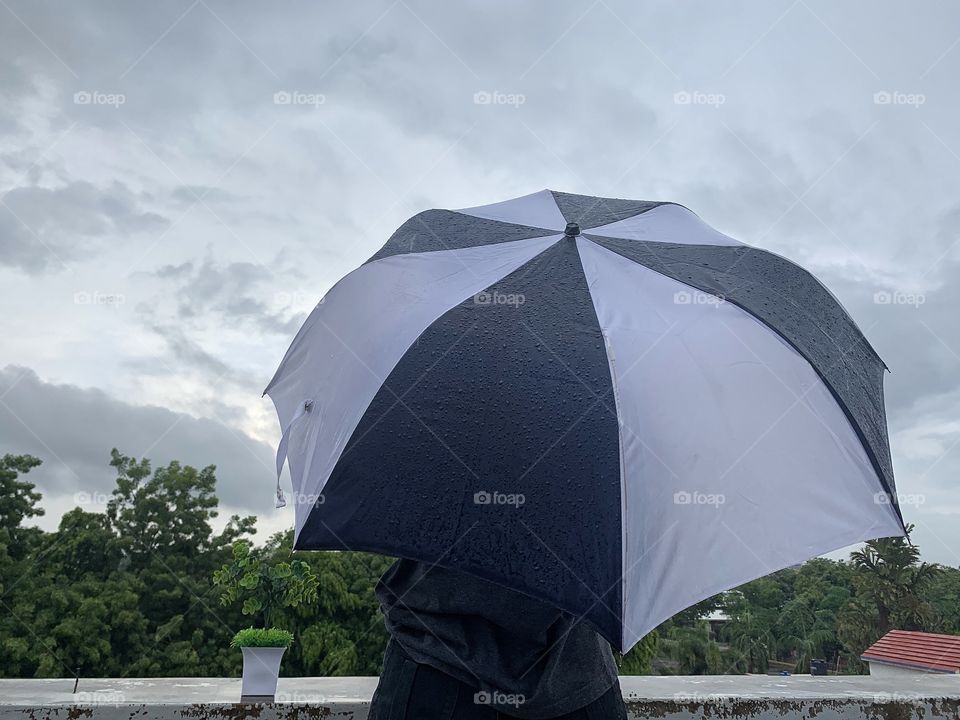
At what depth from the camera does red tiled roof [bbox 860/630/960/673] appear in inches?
314

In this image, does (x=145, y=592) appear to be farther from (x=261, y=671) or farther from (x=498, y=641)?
(x=498, y=641)

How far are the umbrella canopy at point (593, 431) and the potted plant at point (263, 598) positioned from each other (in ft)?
7.75

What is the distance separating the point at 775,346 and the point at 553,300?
34 centimetres

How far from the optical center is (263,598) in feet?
11.9

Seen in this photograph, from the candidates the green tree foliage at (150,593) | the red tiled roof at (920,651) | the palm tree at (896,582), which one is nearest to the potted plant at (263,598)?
the red tiled roof at (920,651)

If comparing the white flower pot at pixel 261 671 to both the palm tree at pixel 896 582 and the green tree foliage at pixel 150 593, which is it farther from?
the palm tree at pixel 896 582

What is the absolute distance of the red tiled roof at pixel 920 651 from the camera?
7973mm

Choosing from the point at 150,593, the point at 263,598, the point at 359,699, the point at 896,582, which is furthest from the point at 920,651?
the point at 896,582

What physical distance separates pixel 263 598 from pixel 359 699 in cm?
75

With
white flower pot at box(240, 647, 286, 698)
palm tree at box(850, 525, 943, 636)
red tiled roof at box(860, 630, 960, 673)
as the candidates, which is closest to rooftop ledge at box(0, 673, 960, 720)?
white flower pot at box(240, 647, 286, 698)

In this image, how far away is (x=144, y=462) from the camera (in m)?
16.9

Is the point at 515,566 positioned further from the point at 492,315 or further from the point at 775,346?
the point at 775,346

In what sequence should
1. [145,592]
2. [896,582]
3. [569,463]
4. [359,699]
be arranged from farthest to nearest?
1. [896,582]
2. [145,592]
3. [359,699]
4. [569,463]

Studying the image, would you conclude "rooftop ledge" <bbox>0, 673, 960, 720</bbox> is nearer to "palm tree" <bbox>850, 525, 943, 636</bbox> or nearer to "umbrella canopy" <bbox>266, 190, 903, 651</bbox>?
"umbrella canopy" <bbox>266, 190, 903, 651</bbox>
